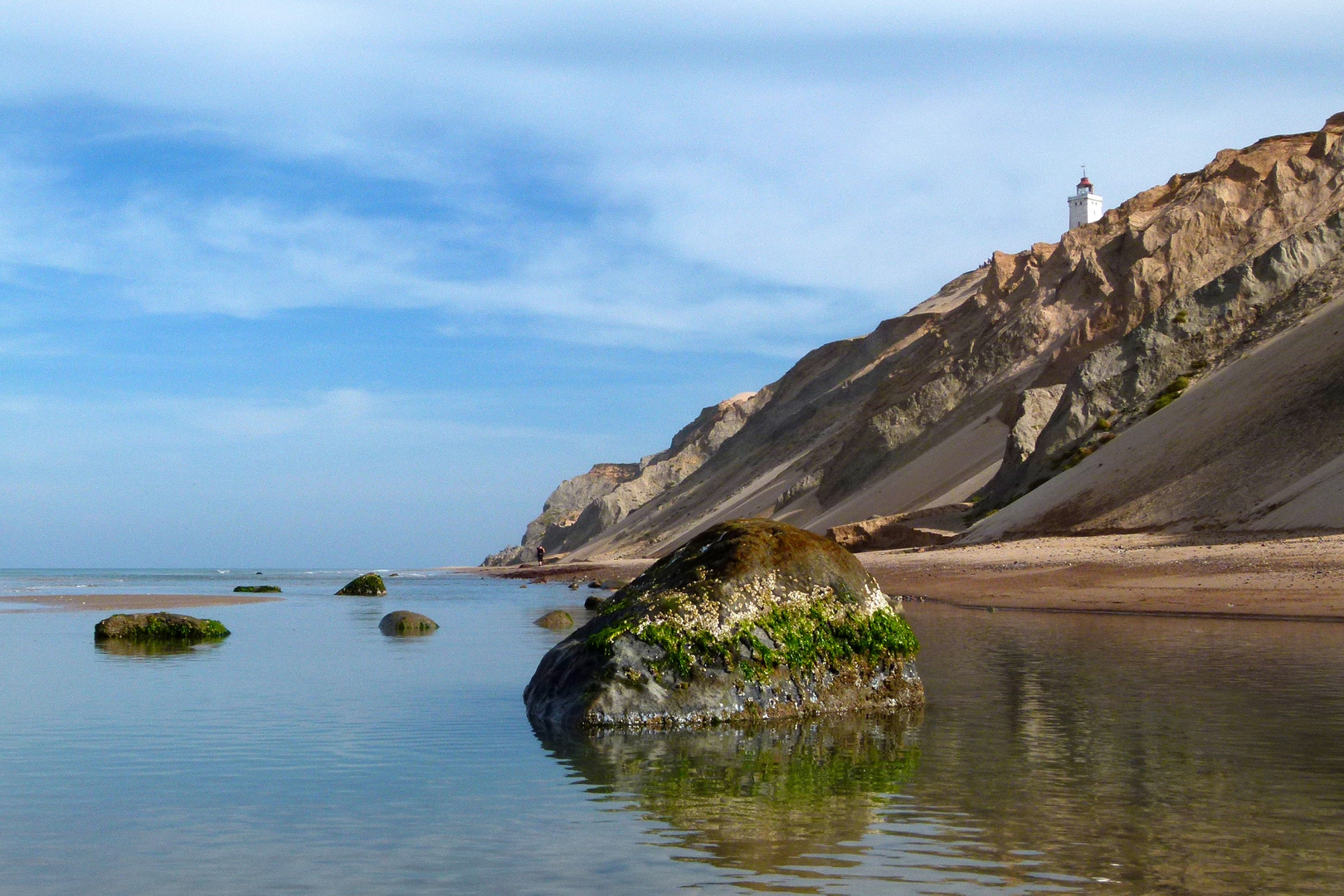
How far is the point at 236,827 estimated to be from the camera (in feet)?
26.4

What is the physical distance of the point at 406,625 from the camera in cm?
2545

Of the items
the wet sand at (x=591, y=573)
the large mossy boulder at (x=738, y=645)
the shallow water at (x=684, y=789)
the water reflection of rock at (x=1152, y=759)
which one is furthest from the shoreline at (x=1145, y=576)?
the wet sand at (x=591, y=573)

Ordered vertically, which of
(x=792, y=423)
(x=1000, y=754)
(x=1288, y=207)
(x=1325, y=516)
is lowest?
(x=1000, y=754)

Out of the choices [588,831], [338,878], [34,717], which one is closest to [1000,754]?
[588,831]

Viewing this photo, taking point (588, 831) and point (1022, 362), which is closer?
point (588, 831)

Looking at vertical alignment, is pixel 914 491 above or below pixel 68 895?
above

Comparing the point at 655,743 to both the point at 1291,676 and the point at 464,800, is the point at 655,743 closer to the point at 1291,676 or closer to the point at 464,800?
the point at 464,800

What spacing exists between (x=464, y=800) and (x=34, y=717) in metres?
6.61

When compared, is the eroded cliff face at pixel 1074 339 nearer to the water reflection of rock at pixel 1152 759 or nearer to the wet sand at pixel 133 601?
the wet sand at pixel 133 601

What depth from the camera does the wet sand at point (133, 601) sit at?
38344 millimetres

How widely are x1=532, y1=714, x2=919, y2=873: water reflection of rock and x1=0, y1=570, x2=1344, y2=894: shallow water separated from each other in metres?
0.04

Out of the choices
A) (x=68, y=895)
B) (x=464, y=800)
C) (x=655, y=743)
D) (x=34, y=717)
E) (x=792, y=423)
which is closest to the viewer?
(x=68, y=895)

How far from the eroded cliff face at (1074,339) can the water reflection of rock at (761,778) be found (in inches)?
1716

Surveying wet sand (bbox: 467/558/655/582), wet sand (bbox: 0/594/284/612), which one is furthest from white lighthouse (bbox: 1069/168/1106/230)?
wet sand (bbox: 0/594/284/612)
